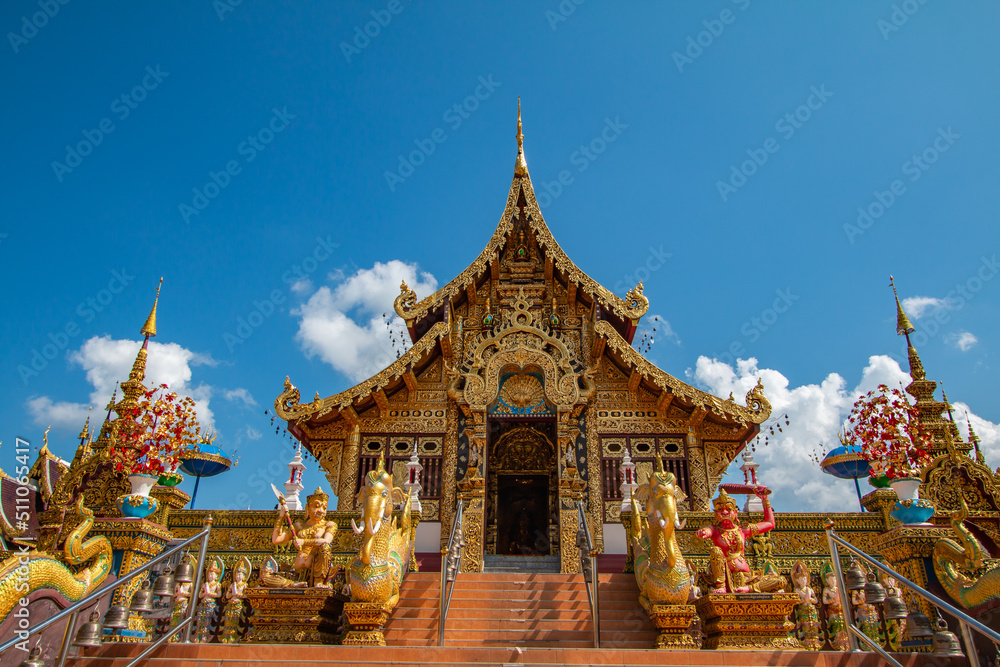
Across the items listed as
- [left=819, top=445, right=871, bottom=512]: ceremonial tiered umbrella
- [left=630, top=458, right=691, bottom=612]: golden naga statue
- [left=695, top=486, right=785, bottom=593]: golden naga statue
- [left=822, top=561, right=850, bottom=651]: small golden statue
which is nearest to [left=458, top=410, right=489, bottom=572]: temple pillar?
[left=630, top=458, right=691, bottom=612]: golden naga statue

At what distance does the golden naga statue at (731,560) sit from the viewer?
7.33 metres

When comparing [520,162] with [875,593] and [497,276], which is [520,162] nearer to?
[497,276]

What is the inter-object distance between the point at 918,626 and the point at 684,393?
578cm

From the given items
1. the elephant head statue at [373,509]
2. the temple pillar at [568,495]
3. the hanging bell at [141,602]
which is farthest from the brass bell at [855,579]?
the hanging bell at [141,602]

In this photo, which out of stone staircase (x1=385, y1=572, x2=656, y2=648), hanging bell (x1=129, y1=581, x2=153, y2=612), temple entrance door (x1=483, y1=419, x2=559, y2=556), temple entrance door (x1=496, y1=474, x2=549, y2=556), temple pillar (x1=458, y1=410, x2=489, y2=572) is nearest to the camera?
hanging bell (x1=129, y1=581, x2=153, y2=612)

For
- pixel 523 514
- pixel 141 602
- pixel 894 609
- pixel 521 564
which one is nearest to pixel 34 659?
pixel 141 602

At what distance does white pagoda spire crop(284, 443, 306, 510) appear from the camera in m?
9.79

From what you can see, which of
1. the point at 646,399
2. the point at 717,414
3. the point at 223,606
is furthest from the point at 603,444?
the point at 223,606

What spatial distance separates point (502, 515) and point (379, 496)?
317 inches

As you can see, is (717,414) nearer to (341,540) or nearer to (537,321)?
(537,321)

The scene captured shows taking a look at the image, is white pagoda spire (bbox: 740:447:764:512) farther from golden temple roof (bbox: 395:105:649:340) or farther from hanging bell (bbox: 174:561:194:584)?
hanging bell (bbox: 174:561:194:584)

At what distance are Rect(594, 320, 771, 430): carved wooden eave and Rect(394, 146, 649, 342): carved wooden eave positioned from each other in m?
0.64

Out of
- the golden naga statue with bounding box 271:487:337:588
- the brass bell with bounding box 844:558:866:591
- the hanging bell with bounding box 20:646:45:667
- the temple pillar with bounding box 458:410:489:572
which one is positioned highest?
the temple pillar with bounding box 458:410:489:572

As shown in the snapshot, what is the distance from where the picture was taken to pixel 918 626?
6.17m
